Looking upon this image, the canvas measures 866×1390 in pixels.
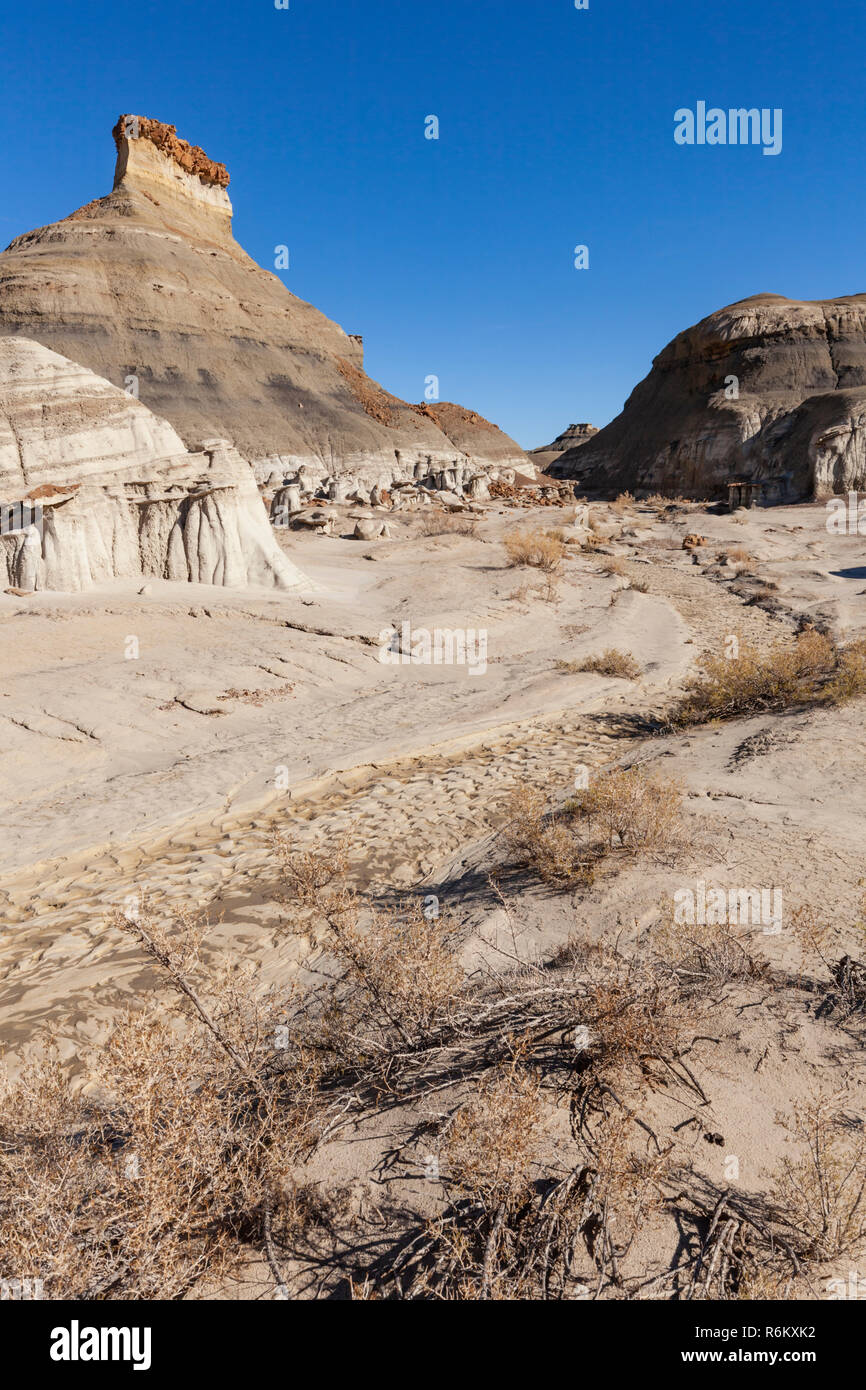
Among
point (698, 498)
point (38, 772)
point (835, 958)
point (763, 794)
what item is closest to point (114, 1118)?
point (835, 958)

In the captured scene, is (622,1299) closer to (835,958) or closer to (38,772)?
(835,958)

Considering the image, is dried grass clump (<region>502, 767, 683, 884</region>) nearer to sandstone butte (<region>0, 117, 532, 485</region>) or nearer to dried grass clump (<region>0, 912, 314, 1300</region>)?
dried grass clump (<region>0, 912, 314, 1300</region>)

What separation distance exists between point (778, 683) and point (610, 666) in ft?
8.30

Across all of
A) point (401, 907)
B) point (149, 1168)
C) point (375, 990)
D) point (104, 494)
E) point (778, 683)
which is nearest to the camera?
point (149, 1168)

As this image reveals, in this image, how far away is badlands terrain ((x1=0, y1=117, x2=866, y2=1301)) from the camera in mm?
1947

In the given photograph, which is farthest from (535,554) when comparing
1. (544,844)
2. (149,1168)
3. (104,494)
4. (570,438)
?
(570,438)

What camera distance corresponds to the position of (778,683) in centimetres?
716

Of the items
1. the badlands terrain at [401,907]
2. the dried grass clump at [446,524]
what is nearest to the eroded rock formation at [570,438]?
the dried grass clump at [446,524]

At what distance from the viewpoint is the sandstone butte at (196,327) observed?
1340 inches

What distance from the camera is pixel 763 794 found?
16.4ft

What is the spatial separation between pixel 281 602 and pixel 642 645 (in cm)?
588

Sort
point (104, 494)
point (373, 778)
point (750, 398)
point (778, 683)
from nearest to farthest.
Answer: point (373, 778), point (778, 683), point (104, 494), point (750, 398)

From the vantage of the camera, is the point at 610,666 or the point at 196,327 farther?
the point at 196,327

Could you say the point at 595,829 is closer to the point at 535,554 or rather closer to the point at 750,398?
the point at 535,554
